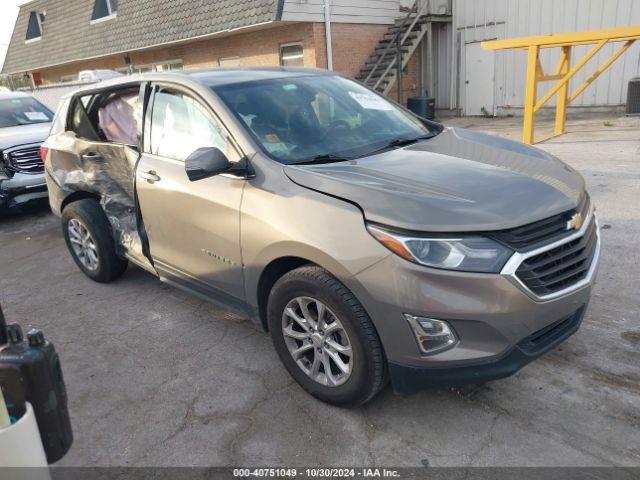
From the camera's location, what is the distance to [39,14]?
22.9 m

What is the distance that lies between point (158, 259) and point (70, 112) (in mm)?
1970

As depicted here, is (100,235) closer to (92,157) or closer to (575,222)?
(92,157)

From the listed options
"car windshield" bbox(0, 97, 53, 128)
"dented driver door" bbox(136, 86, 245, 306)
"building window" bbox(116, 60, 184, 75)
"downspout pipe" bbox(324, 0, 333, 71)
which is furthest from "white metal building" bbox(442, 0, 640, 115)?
"dented driver door" bbox(136, 86, 245, 306)

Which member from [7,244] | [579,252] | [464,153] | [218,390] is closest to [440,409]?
[579,252]

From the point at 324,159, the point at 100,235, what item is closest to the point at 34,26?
the point at 100,235

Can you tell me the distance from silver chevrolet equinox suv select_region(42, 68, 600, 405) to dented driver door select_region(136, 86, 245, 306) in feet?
0.04

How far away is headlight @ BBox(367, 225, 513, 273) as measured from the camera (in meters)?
2.22

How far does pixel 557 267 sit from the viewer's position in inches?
94.7

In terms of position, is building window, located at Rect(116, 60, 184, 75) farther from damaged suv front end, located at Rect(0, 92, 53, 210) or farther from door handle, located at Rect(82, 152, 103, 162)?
door handle, located at Rect(82, 152, 103, 162)

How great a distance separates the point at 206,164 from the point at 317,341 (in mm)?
1116

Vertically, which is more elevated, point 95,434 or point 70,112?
point 70,112

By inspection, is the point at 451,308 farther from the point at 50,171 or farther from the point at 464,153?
the point at 50,171

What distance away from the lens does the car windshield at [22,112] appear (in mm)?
8281

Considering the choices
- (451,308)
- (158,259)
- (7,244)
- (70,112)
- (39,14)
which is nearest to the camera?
(451,308)
